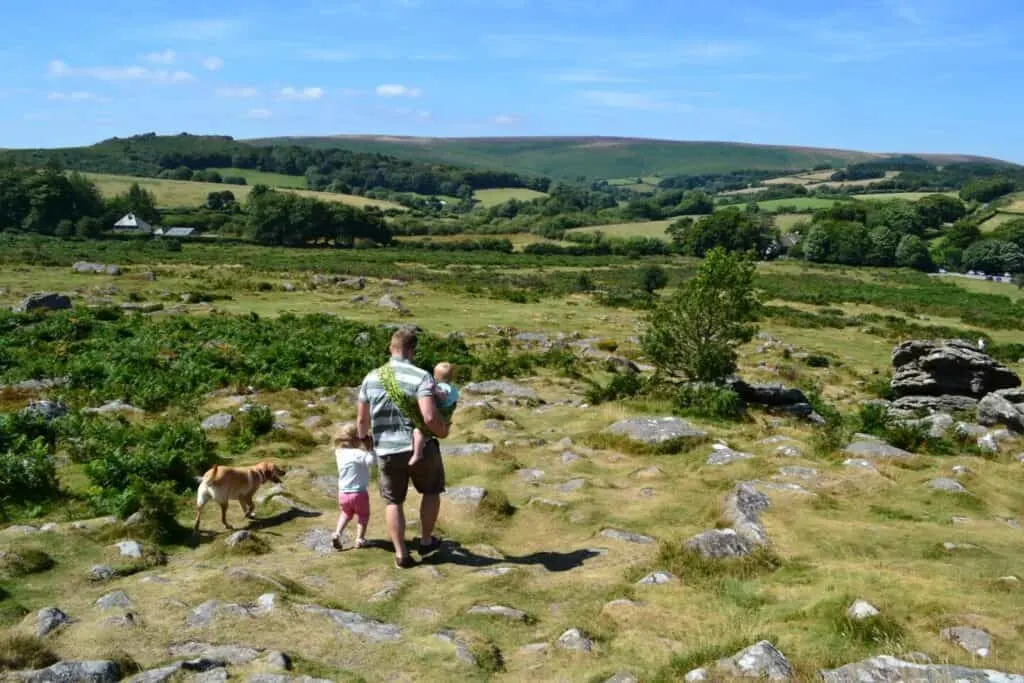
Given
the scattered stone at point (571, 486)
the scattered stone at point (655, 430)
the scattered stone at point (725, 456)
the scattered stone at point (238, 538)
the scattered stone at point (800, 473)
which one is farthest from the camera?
the scattered stone at point (655, 430)

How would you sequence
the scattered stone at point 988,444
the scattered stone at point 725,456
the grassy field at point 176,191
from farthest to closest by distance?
1. the grassy field at point 176,191
2. the scattered stone at point 988,444
3. the scattered stone at point 725,456

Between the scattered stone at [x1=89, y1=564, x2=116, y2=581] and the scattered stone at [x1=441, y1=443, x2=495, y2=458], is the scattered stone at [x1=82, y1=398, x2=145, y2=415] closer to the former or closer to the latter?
the scattered stone at [x1=441, y1=443, x2=495, y2=458]

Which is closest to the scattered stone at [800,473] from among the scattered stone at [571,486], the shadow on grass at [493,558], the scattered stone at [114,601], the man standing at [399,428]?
the scattered stone at [571,486]

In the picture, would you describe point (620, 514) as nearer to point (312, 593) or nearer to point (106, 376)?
point (312, 593)

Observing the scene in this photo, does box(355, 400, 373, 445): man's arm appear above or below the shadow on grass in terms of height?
above

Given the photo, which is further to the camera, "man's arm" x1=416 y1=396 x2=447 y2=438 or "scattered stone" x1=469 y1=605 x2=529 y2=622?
"man's arm" x1=416 y1=396 x2=447 y2=438

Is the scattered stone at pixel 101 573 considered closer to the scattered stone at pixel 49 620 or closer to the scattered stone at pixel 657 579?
the scattered stone at pixel 49 620

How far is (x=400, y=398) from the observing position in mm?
9547

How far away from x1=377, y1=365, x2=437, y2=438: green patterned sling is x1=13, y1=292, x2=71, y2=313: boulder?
32.3m

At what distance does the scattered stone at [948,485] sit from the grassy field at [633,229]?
133212 millimetres

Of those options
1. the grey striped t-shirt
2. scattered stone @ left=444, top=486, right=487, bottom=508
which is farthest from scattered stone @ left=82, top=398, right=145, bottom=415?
the grey striped t-shirt

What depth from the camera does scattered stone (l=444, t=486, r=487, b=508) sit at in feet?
41.7

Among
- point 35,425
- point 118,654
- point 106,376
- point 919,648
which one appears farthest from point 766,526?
point 106,376

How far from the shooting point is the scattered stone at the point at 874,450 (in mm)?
16484
